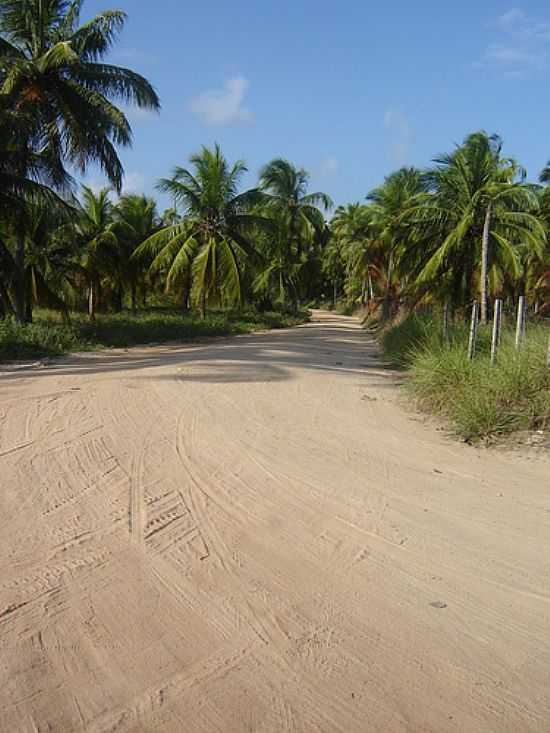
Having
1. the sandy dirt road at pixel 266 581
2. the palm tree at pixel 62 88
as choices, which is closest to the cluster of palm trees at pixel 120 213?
the palm tree at pixel 62 88

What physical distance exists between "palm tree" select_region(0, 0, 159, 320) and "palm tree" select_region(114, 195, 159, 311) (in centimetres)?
1034

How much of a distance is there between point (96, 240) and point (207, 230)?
5084 mm

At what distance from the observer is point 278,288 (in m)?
40.2

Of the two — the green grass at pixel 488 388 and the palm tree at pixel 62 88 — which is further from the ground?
the palm tree at pixel 62 88

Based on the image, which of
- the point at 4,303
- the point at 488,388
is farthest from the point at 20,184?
the point at 488,388

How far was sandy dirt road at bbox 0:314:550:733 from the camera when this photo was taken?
2508mm

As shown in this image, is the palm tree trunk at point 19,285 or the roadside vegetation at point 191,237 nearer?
the roadside vegetation at point 191,237

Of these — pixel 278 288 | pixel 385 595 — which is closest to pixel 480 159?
pixel 385 595

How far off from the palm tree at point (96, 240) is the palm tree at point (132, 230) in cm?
52

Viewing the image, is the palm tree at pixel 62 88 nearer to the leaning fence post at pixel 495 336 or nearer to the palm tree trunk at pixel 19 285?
the palm tree trunk at pixel 19 285

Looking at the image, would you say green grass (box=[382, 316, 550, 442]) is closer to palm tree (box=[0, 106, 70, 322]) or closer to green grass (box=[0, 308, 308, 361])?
green grass (box=[0, 308, 308, 361])

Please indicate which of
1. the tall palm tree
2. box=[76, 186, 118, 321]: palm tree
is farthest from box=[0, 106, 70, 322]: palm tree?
the tall palm tree

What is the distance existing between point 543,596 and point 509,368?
4.25 m

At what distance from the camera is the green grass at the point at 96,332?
13.9 m
